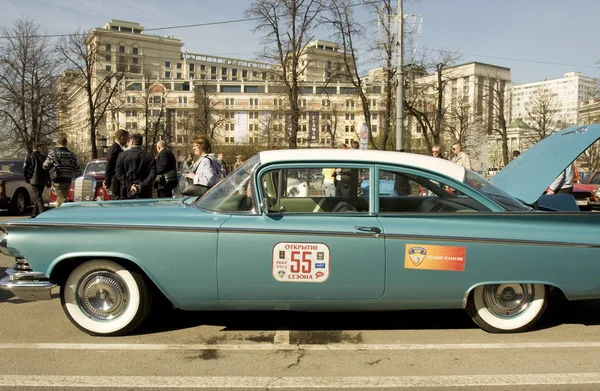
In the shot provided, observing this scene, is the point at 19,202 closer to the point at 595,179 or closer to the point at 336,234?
the point at 336,234

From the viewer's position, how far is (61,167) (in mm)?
8852

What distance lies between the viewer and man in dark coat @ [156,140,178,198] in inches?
322

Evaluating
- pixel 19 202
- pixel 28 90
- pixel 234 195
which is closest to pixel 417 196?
pixel 234 195

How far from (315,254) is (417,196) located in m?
1.26

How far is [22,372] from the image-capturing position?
3330mm

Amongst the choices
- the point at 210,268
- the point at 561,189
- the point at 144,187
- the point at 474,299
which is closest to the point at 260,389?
the point at 210,268

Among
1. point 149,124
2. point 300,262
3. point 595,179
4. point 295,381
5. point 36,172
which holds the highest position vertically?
point 149,124

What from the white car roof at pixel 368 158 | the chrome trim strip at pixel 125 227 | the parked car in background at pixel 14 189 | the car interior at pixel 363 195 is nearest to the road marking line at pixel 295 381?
the chrome trim strip at pixel 125 227

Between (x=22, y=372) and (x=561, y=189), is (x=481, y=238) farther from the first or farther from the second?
(x=561, y=189)

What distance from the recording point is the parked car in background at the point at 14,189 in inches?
506

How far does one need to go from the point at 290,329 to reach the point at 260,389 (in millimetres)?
1137

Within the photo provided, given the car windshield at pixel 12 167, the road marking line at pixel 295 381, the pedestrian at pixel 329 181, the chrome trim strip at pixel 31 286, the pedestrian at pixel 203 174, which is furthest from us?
the car windshield at pixel 12 167

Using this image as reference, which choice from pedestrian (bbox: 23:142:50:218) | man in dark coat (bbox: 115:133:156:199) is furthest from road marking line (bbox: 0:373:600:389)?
pedestrian (bbox: 23:142:50:218)

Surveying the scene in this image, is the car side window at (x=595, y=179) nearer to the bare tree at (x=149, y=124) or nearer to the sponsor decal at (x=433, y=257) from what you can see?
the sponsor decal at (x=433, y=257)
